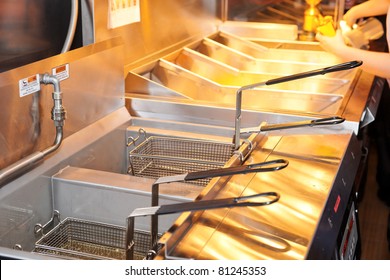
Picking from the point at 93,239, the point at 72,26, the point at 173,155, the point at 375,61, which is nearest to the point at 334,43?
the point at 375,61

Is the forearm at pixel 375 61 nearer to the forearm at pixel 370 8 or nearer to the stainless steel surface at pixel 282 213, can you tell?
the stainless steel surface at pixel 282 213

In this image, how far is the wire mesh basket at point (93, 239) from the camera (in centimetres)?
141

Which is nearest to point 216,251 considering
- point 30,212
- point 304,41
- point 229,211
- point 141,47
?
point 229,211

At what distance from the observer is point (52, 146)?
1.50m

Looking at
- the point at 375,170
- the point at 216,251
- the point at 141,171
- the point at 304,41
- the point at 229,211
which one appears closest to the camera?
the point at 216,251

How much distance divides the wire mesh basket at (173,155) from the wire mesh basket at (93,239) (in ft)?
1.05

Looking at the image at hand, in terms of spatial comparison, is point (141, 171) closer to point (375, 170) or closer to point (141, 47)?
point (141, 47)

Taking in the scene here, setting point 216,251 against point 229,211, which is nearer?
point 216,251

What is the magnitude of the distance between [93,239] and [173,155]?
437mm

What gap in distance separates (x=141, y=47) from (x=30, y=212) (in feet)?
3.43

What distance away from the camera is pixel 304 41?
2908 millimetres

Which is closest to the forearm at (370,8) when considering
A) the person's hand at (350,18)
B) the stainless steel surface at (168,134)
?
the person's hand at (350,18)

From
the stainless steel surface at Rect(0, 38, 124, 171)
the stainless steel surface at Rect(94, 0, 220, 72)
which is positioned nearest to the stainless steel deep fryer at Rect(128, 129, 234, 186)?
the stainless steel surface at Rect(0, 38, 124, 171)

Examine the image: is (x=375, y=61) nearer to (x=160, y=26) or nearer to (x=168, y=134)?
(x=168, y=134)
